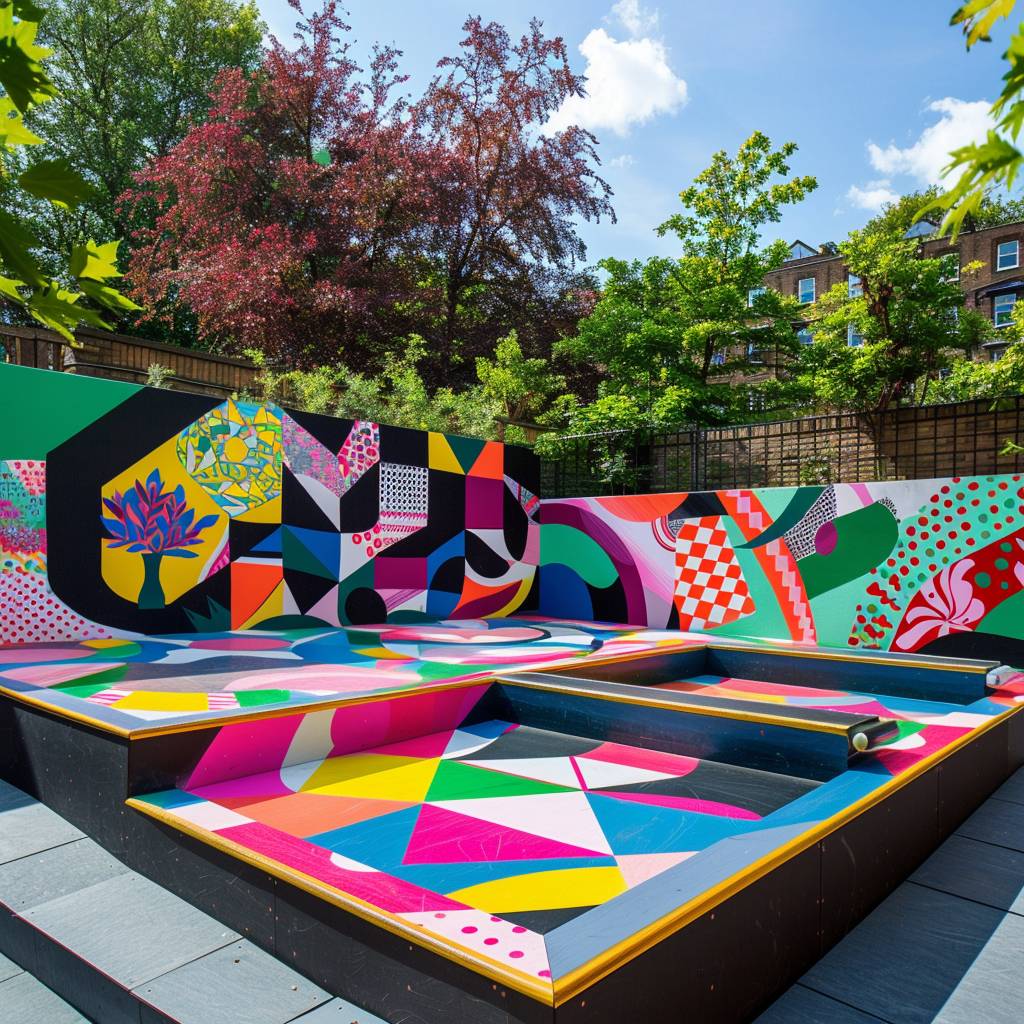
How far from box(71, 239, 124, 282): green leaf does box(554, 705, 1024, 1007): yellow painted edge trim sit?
1.48 m

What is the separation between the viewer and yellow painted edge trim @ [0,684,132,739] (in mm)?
2938

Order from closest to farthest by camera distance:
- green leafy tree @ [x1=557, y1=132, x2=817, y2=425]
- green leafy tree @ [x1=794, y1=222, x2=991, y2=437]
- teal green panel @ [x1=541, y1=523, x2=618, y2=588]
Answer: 1. teal green panel @ [x1=541, y1=523, x2=618, y2=588]
2. green leafy tree @ [x1=557, y1=132, x2=817, y2=425]
3. green leafy tree @ [x1=794, y1=222, x2=991, y2=437]

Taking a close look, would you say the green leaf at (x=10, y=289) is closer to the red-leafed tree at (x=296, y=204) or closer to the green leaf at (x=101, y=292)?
the green leaf at (x=101, y=292)

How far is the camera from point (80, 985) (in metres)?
2.16

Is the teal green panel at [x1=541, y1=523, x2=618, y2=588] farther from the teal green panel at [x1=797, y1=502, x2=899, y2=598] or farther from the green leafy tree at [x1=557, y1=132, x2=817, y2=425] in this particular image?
the green leafy tree at [x1=557, y1=132, x2=817, y2=425]

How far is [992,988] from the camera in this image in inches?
84.3

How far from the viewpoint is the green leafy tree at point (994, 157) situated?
62 cm

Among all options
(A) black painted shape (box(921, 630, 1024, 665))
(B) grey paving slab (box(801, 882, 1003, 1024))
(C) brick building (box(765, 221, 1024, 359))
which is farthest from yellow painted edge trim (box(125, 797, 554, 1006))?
(C) brick building (box(765, 221, 1024, 359))

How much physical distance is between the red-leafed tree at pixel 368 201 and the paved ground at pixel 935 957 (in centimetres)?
1128

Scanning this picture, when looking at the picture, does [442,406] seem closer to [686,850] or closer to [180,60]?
[686,850]

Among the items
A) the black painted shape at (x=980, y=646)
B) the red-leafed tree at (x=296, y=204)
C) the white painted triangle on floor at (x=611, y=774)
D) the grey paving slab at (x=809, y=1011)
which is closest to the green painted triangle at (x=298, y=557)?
the white painted triangle on floor at (x=611, y=774)

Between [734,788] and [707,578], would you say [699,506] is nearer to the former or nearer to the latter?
[707,578]

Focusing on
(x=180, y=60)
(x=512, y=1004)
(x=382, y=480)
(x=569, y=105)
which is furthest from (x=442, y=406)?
(x=180, y=60)

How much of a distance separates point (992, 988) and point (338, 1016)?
1791 mm
